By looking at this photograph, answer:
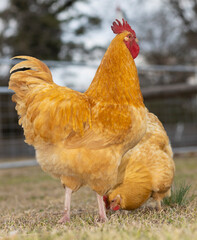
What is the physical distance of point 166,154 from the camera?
3.64 metres

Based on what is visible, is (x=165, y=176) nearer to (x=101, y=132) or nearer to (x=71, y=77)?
(x=101, y=132)

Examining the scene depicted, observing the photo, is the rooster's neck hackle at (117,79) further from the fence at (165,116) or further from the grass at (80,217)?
the fence at (165,116)

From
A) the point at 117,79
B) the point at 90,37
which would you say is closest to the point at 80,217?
the point at 117,79

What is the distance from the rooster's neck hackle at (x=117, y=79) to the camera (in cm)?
297

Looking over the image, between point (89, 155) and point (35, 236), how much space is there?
849mm

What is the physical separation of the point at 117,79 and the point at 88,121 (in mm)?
504

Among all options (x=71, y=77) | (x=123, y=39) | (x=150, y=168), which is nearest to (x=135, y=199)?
(x=150, y=168)

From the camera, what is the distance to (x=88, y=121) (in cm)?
289

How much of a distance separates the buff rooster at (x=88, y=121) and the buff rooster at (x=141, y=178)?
13.9 inches

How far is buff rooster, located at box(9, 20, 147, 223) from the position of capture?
2766 mm

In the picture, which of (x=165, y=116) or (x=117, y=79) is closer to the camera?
(x=117, y=79)

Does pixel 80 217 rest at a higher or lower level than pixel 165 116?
higher

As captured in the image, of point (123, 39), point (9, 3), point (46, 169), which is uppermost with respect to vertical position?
point (9, 3)

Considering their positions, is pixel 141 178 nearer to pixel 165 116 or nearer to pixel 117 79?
pixel 117 79
